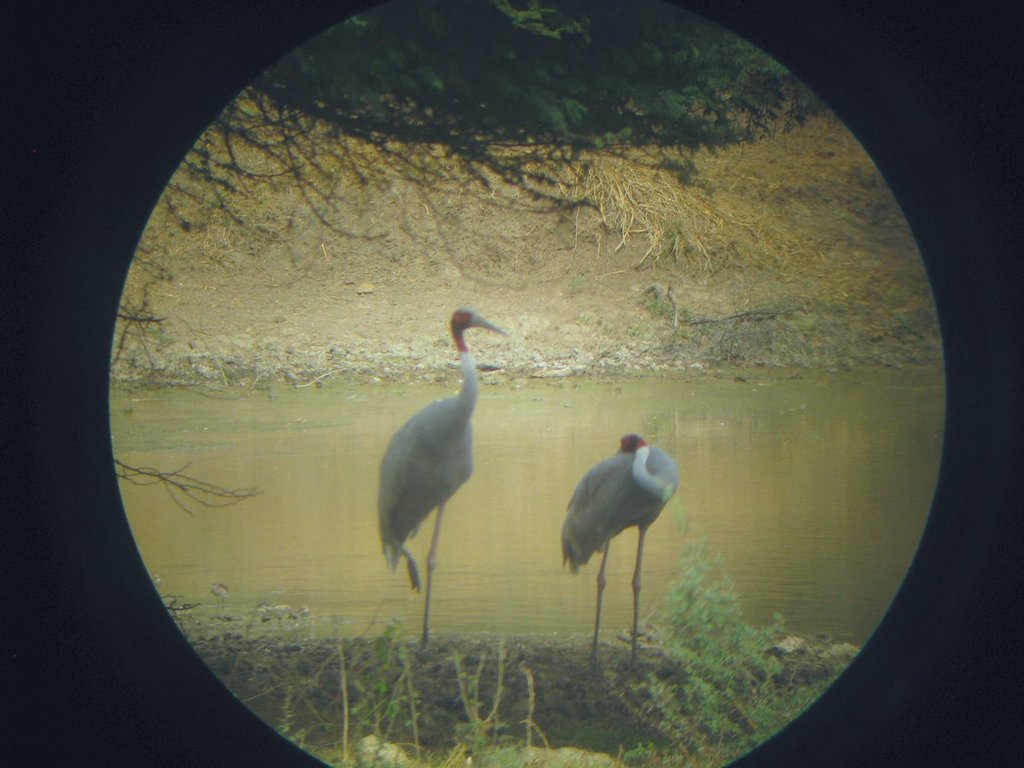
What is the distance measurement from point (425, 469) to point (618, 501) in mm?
520

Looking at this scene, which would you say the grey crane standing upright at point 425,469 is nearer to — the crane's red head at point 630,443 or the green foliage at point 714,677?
the crane's red head at point 630,443

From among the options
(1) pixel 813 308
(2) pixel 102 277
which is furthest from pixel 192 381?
(1) pixel 813 308

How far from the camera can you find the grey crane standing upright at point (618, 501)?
2.63m

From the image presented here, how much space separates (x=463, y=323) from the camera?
2.48 m

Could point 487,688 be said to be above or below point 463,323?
below

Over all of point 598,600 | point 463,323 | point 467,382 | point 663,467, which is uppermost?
point 463,323

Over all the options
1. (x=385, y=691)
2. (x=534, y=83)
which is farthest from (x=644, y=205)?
(x=385, y=691)

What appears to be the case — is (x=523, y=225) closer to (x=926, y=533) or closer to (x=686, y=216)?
(x=686, y=216)

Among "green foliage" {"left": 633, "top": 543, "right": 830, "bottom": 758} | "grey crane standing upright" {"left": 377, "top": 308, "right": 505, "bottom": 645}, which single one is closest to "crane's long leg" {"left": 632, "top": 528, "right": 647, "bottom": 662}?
"green foliage" {"left": 633, "top": 543, "right": 830, "bottom": 758}

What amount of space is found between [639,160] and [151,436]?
1.56 m

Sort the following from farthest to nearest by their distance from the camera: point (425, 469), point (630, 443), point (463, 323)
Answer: point (425, 469) → point (630, 443) → point (463, 323)

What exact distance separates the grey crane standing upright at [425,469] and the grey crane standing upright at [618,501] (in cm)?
31

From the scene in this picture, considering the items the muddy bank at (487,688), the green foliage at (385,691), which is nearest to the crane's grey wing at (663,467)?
the muddy bank at (487,688)

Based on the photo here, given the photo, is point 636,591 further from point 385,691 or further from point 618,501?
point 385,691
